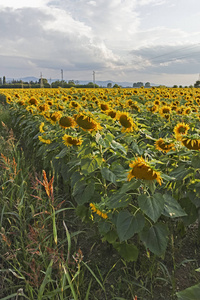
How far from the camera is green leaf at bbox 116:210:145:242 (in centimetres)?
155

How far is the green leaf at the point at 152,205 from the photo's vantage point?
145cm

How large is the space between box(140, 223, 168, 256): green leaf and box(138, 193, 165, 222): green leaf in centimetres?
28

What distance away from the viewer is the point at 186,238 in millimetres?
2457

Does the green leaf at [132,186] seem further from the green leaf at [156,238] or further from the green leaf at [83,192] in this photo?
the green leaf at [83,192]

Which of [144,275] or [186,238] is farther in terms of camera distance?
[186,238]

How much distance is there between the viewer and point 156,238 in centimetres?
165

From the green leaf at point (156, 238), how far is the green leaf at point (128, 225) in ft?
0.45

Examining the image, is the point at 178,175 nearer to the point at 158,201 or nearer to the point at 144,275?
the point at 158,201

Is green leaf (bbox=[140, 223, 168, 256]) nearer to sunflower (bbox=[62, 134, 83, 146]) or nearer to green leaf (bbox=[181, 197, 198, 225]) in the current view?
green leaf (bbox=[181, 197, 198, 225])

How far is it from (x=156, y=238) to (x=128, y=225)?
0.74 ft

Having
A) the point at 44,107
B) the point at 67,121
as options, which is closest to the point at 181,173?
the point at 67,121

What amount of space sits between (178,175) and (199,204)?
0.91ft

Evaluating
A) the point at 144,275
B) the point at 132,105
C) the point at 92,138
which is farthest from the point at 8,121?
the point at 144,275

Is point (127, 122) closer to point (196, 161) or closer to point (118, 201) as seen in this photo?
point (196, 161)
